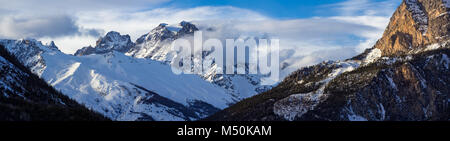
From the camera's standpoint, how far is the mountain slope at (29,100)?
90.9 metres

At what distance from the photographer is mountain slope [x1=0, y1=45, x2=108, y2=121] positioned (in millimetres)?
90938

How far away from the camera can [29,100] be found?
13012 cm
